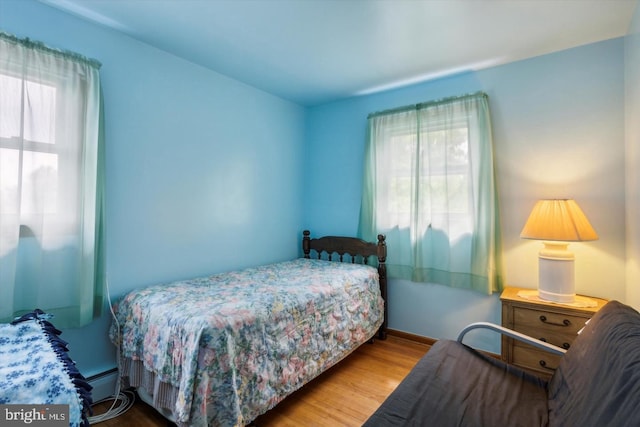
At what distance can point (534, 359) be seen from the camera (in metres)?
2.04

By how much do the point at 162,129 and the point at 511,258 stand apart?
9.92 ft

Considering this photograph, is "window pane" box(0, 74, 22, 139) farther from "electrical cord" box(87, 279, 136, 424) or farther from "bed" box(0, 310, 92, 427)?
"bed" box(0, 310, 92, 427)

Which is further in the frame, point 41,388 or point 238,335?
point 238,335

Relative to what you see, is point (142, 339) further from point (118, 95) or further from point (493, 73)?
point (493, 73)

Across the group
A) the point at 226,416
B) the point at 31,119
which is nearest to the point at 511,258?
the point at 226,416

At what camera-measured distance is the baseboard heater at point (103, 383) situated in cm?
200

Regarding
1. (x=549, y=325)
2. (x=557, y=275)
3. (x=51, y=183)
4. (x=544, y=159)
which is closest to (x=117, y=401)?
(x=51, y=183)

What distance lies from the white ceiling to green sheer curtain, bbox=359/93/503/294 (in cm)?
44

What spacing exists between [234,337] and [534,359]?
198 cm

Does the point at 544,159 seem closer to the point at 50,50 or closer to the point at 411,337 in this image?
the point at 411,337

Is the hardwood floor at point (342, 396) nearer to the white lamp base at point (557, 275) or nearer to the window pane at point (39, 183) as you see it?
the white lamp base at point (557, 275)

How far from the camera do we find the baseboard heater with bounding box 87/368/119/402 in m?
2.00

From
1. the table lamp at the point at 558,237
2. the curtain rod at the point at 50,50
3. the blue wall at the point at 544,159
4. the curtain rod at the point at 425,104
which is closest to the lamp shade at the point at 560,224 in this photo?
the table lamp at the point at 558,237

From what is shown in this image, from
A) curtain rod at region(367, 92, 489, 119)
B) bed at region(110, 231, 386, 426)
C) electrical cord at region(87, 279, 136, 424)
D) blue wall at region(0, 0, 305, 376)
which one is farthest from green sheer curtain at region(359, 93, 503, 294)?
electrical cord at region(87, 279, 136, 424)
